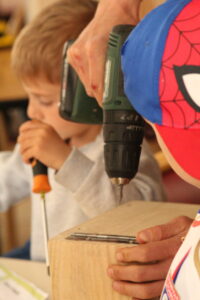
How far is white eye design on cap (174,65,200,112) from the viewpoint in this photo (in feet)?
1.53

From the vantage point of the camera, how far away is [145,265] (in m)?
0.68

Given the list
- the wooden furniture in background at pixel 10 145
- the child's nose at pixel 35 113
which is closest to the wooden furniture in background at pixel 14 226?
the wooden furniture in background at pixel 10 145

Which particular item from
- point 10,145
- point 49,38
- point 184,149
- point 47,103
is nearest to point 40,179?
point 47,103

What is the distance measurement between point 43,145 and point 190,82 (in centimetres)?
70

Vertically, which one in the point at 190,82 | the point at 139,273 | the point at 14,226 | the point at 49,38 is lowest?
the point at 14,226

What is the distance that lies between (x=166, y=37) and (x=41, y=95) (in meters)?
0.81

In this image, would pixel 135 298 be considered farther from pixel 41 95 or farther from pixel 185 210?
pixel 41 95

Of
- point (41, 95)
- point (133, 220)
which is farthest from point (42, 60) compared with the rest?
point (133, 220)

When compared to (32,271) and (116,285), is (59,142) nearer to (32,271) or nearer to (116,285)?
(32,271)

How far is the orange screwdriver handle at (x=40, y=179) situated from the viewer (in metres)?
1.00

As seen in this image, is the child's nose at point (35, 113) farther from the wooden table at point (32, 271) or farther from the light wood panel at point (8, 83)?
the light wood panel at point (8, 83)

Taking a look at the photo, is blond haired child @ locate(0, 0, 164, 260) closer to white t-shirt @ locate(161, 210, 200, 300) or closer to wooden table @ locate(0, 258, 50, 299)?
wooden table @ locate(0, 258, 50, 299)

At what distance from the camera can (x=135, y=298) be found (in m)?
0.69

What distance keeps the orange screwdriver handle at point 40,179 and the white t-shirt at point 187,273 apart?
1.64 feet
